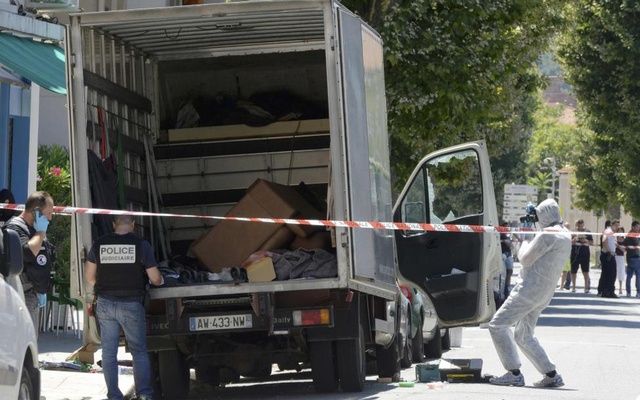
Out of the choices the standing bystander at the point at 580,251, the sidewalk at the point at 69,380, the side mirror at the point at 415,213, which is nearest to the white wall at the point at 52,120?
the sidewalk at the point at 69,380

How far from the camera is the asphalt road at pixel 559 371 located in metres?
12.3

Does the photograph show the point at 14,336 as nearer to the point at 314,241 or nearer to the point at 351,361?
the point at 351,361

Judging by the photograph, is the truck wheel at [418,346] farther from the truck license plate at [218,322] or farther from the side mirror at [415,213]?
the truck license plate at [218,322]

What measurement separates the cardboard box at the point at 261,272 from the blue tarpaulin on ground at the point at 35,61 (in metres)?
3.99

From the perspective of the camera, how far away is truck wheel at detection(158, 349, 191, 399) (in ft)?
41.6

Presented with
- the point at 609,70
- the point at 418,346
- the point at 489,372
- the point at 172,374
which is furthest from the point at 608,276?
the point at 172,374

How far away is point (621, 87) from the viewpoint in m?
47.1

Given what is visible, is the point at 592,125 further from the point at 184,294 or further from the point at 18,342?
the point at 18,342

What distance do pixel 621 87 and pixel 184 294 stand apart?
3724cm

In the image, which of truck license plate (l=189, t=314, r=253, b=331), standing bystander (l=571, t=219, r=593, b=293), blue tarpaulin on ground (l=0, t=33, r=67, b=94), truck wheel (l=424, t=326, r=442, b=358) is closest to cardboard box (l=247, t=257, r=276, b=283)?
truck license plate (l=189, t=314, r=253, b=331)

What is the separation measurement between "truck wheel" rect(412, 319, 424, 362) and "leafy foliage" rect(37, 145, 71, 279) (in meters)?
4.86

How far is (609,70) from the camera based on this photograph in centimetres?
4756

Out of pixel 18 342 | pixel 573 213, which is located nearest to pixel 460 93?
pixel 18 342

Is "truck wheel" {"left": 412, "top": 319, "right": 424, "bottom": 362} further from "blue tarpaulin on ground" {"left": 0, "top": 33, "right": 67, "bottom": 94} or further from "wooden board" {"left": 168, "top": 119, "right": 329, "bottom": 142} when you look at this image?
"blue tarpaulin on ground" {"left": 0, "top": 33, "right": 67, "bottom": 94}
